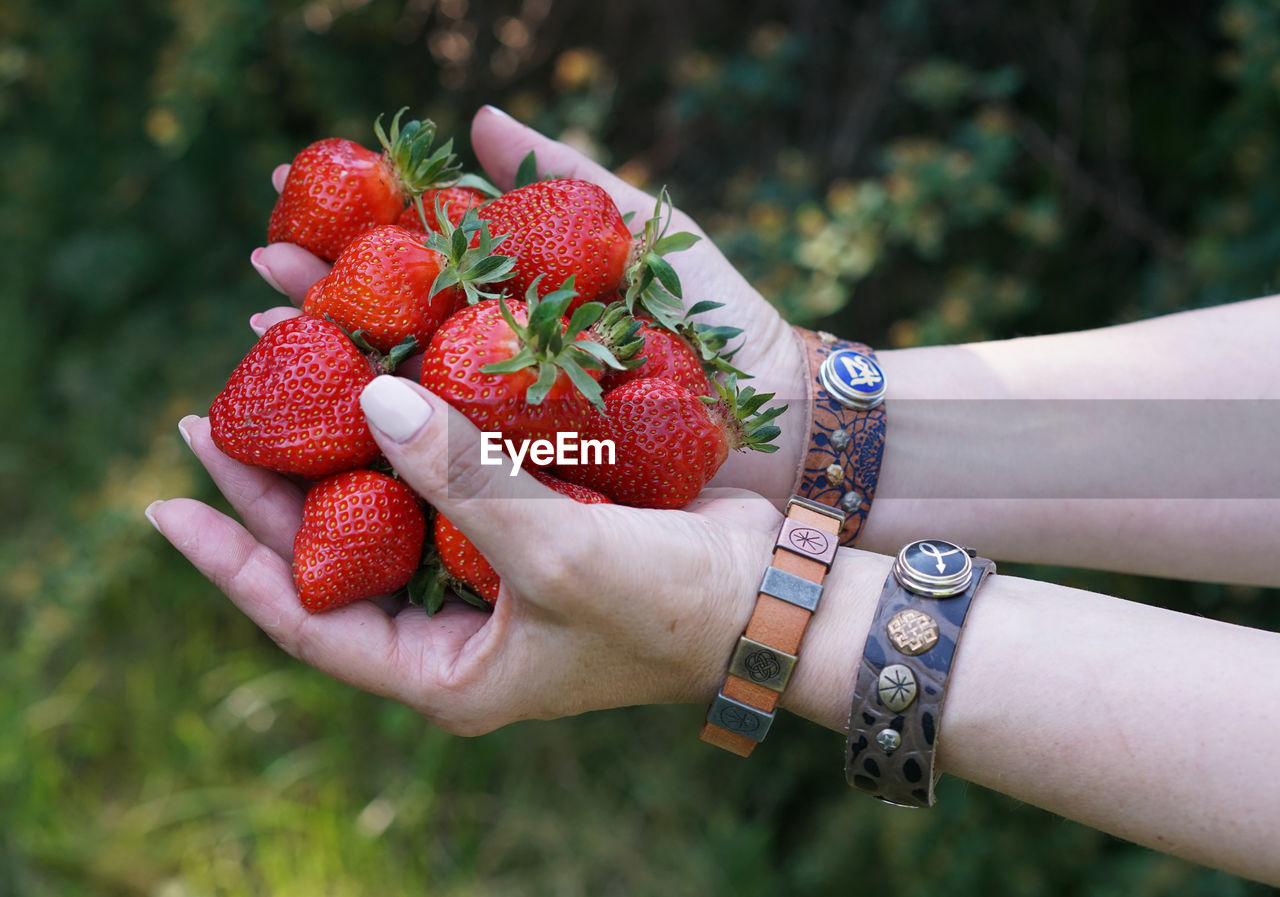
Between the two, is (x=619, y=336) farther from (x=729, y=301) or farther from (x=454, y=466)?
(x=729, y=301)

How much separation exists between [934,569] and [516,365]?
0.60m

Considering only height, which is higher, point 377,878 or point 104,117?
point 104,117

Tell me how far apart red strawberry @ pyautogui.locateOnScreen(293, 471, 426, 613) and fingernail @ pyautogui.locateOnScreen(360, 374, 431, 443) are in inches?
9.7

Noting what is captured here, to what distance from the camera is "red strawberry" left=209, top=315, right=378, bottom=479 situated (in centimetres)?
141

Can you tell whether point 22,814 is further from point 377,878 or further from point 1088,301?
point 1088,301

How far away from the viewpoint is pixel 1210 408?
5.95 feet

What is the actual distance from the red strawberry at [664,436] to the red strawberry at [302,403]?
31cm

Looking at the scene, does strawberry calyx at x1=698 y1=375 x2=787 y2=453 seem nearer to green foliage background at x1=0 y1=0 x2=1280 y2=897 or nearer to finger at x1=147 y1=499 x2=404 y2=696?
finger at x1=147 y1=499 x2=404 y2=696

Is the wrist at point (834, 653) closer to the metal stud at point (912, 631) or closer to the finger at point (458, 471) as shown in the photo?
the metal stud at point (912, 631)

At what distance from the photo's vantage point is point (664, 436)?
4.62 feet

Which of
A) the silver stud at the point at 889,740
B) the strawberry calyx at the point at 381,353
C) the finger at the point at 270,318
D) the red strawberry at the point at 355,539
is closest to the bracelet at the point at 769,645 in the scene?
the silver stud at the point at 889,740

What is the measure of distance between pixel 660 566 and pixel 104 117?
2854 millimetres

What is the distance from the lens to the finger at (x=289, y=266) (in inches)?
66.3

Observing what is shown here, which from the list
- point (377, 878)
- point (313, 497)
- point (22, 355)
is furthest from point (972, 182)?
point (22, 355)
